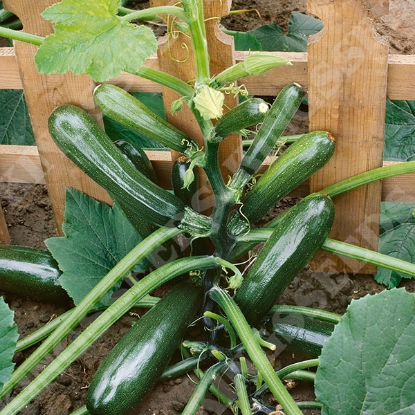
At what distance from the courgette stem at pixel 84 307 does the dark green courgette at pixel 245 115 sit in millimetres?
406

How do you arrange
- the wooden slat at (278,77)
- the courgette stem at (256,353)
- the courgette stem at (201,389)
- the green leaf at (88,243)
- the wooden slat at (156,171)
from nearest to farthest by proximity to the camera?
the courgette stem at (256,353), the courgette stem at (201,389), the wooden slat at (278,77), the green leaf at (88,243), the wooden slat at (156,171)

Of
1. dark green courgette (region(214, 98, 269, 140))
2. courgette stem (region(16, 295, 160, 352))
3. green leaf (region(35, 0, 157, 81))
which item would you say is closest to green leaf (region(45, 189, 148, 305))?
courgette stem (region(16, 295, 160, 352))

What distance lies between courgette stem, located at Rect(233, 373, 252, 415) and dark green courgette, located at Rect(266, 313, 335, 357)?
0.24 metres

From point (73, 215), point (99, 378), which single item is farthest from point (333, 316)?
point (73, 215)

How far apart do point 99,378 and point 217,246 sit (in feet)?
1.81

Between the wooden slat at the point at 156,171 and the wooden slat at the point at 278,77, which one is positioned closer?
the wooden slat at the point at 278,77

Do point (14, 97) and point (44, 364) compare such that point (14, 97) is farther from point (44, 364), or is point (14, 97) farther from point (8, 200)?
point (44, 364)

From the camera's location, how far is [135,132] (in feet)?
9.61

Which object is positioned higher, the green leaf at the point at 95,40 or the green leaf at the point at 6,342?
the green leaf at the point at 95,40

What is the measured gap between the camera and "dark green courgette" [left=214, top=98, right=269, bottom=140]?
6.47 ft

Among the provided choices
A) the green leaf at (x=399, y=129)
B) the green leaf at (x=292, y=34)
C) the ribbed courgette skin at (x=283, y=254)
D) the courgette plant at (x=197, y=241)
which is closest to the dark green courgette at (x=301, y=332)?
the courgette plant at (x=197, y=241)

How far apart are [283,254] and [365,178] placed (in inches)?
18.7

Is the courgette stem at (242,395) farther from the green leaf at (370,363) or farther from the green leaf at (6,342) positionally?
the green leaf at (6,342)

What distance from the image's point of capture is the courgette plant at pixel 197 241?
200cm
